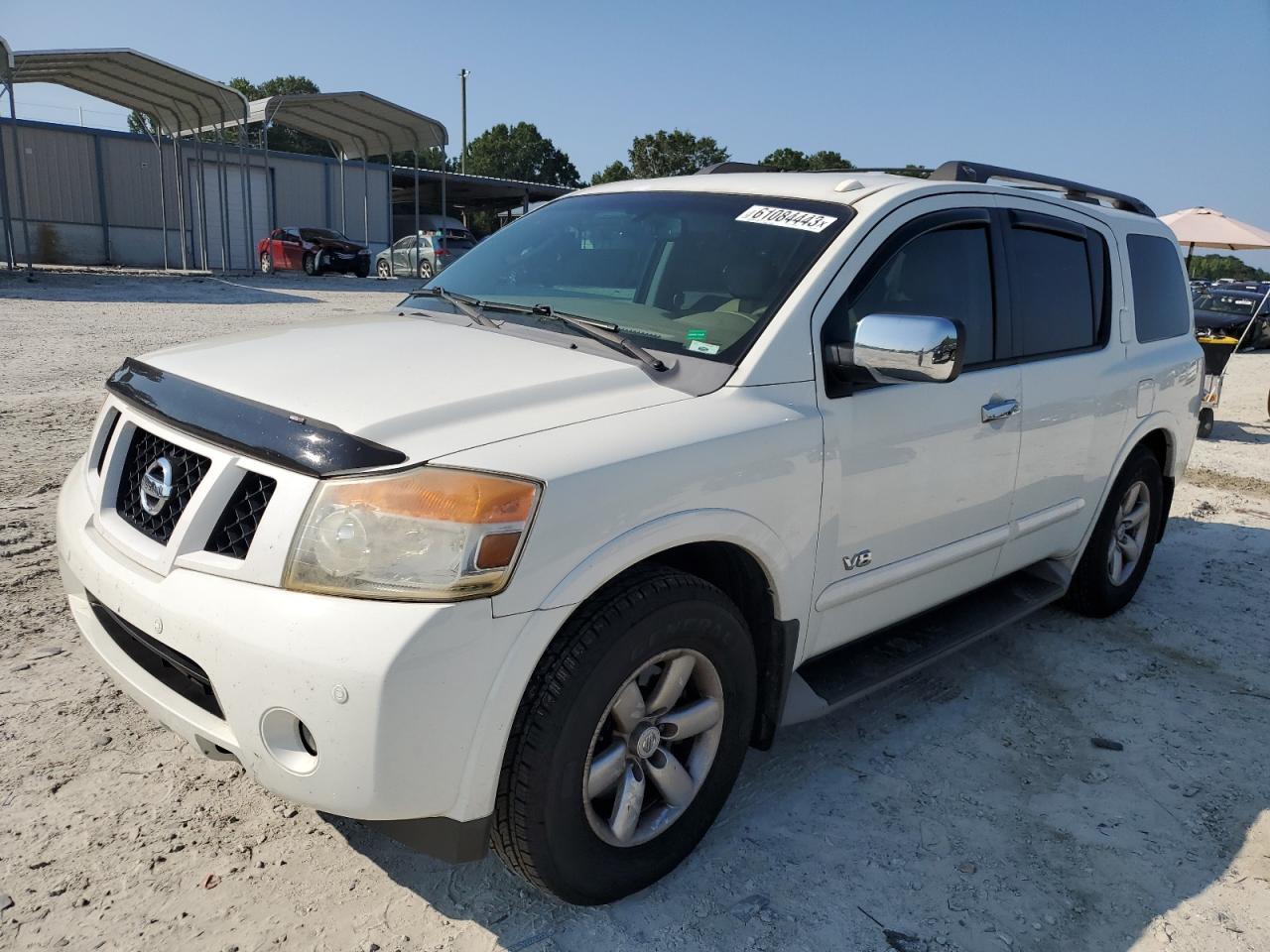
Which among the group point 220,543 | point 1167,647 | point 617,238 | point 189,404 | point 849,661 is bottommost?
point 1167,647

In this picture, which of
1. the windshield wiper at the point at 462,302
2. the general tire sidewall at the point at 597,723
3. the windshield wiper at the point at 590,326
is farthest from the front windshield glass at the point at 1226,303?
the general tire sidewall at the point at 597,723

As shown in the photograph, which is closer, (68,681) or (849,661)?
(849,661)

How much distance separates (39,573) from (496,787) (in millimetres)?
3089

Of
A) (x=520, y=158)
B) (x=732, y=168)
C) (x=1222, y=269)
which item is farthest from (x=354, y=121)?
(x=1222, y=269)

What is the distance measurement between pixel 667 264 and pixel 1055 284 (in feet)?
5.54

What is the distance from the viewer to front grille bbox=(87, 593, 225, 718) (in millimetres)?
2165

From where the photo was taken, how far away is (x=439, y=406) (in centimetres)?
223

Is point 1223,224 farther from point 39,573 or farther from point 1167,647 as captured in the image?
point 39,573

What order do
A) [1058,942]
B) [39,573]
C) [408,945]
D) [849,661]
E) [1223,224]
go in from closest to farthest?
[408,945] → [1058,942] → [849,661] → [39,573] → [1223,224]

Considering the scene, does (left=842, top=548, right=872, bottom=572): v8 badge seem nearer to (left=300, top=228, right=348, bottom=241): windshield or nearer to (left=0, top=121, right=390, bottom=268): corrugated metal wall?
(left=300, top=228, right=348, bottom=241): windshield

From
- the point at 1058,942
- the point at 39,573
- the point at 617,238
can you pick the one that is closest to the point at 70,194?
the point at 39,573

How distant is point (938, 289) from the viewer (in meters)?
3.29

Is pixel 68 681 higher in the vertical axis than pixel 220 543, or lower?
lower

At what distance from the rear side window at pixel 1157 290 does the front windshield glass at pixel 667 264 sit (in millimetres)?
2134
